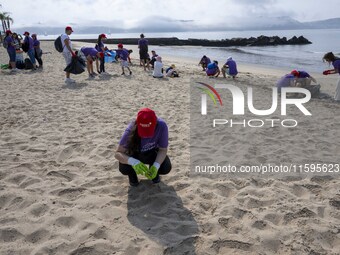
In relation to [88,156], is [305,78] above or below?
above

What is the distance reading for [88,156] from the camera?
4.20 metres

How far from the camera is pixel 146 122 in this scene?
288cm

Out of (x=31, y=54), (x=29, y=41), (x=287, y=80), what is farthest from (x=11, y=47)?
(x=287, y=80)

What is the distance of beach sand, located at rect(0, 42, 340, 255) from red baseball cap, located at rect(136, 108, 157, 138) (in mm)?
784

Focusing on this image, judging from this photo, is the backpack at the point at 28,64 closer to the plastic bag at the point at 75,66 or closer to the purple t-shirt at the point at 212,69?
the plastic bag at the point at 75,66

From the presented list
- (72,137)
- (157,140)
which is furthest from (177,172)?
(72,137)

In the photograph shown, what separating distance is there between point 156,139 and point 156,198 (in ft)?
2.15

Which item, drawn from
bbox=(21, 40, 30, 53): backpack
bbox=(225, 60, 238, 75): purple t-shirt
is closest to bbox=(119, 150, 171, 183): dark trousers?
bbox=(225, 60, 238, 75): purple t-shirt

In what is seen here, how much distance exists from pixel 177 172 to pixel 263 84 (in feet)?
26.1

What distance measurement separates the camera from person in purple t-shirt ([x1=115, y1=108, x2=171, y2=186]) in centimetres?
293

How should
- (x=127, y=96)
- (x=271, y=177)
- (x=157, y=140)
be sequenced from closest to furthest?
(x=157, y=140) → (x=271, y=177) → (x=127, y=96)

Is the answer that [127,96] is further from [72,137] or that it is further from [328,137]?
[328,137]

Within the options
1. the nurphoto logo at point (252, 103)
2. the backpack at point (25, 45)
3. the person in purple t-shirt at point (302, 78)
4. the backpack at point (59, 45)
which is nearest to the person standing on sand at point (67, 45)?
the backpack at point (59, 45)

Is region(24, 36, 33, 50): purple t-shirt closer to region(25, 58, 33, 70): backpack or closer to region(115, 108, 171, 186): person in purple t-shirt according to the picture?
region(25, 58, 33, 70): backpack
